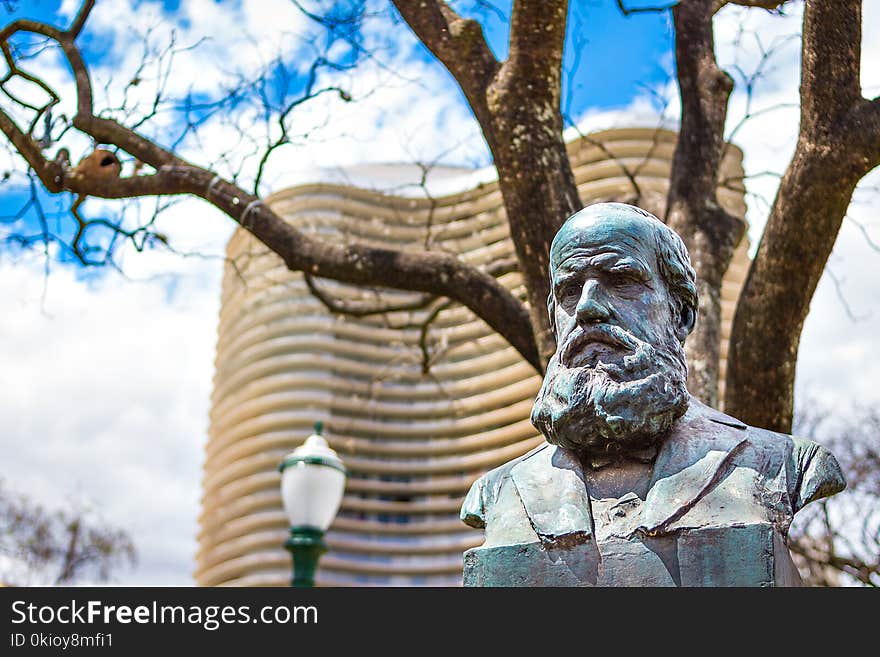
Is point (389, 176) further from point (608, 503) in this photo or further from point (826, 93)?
point (608, 503)

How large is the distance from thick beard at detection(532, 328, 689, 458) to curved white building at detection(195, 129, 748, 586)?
33.5 metres

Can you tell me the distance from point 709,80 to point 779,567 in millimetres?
6638

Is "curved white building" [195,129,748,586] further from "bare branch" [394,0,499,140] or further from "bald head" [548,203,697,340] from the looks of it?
"bald head" [548,203,697,340]

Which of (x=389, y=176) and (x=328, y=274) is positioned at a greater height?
(x=389, y=176)

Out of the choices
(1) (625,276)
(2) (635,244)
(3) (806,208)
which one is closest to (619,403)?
(1) (625,276)

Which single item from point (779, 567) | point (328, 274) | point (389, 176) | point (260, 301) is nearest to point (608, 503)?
point (779, 567)

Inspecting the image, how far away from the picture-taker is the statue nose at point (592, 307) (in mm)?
3533

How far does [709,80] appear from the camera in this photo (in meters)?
9.09

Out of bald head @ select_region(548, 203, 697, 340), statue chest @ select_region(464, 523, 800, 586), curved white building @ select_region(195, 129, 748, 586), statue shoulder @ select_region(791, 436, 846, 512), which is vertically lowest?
statue chest @ select_region(464, 523, 800, 586)

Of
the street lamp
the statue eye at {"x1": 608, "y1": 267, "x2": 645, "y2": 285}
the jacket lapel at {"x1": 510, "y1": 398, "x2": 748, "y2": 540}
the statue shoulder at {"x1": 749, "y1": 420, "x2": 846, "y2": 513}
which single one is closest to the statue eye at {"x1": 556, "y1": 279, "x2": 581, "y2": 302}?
the statue eye at {"x1": 608, "y1": 267, "x2": 645, "y2": 285}

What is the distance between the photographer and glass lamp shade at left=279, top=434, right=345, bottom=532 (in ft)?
28.2

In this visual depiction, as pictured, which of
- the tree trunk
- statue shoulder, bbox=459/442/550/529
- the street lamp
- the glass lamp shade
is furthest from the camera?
the glass lamp shade

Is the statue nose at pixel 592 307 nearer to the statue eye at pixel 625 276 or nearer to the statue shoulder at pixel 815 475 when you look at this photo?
the statue eye at pixel 625 276

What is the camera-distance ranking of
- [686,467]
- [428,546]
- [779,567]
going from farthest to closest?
[428,546] < [686,467] < [779,567]
